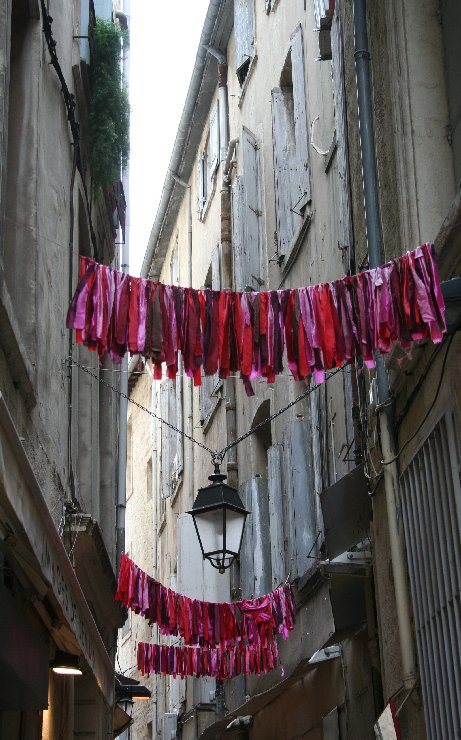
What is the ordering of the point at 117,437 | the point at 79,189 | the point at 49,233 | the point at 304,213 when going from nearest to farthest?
the point at 49,233
the point at 79,189
the point at 304,213
the point at 117,437

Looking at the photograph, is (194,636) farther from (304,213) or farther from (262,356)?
(262,356)

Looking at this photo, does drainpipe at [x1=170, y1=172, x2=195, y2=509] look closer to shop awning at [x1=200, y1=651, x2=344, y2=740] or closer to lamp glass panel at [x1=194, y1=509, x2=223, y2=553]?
shop awning at [x1=200, y1=651, x2=344, y2=740]

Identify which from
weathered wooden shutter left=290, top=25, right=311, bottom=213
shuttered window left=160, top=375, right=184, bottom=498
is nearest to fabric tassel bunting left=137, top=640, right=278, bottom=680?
weathered wooden shutter left=290, top=25, right=311, bottom=213

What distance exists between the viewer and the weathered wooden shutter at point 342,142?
8812mm

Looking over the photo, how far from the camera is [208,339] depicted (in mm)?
6055

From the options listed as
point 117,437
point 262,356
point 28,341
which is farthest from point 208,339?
point 117,437

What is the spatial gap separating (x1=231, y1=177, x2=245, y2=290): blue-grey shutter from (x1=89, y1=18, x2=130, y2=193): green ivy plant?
11.4 feet

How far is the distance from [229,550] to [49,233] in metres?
3.20

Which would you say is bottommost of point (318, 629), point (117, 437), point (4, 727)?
point (4, 727)

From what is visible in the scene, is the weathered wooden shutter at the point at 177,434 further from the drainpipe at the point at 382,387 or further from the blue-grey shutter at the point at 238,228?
the drainpipe at the point at 382,387

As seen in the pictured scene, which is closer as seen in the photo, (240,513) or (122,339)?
Answer: (122,339)

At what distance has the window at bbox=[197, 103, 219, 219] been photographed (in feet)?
62.0

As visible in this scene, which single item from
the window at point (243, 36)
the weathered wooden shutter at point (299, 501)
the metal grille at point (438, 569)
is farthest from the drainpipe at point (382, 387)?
the window at point (243, 36)

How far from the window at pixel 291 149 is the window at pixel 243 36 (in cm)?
229
